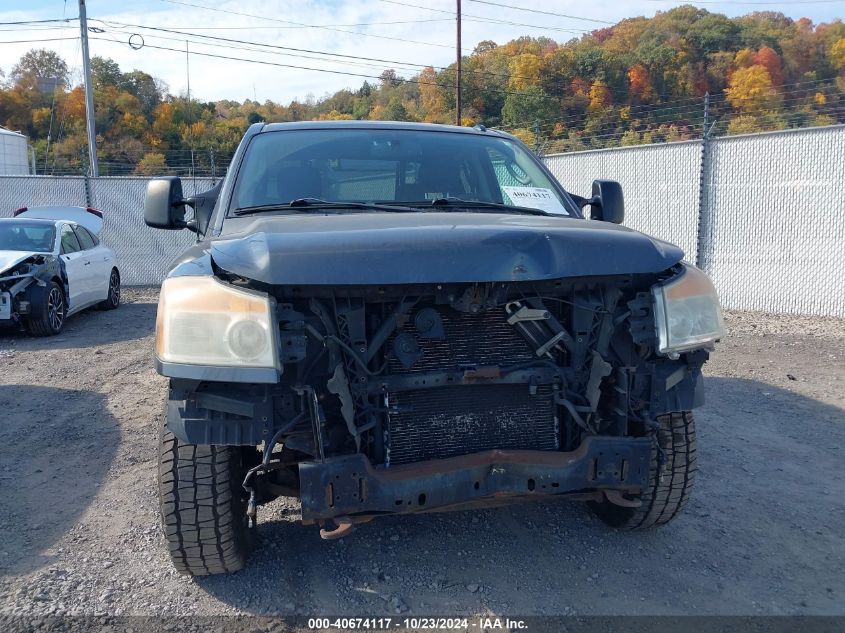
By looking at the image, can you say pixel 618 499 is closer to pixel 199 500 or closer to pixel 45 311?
pixel 199 500

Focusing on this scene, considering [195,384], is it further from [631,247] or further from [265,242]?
[631,247]

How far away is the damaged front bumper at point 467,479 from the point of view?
2.33 meters

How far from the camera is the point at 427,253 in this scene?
232 cm

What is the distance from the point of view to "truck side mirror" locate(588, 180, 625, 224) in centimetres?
398

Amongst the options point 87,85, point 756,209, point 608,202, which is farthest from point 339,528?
point 87,85

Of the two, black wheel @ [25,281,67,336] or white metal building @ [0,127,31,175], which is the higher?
white metal building @ [0,127,31,175]

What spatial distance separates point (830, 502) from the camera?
144 inches

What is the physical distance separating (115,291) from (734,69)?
30.1 m

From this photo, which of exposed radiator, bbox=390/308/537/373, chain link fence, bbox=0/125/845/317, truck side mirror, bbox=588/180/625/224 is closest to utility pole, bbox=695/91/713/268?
chain link fence, bbox=0/125/845/317

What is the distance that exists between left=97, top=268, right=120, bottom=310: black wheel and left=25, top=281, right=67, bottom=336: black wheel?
2007 millimetres

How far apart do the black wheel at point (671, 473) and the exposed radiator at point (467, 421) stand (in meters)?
0.60

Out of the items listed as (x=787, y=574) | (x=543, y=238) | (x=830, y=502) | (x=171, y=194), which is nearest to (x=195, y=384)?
(x=543, y=238)

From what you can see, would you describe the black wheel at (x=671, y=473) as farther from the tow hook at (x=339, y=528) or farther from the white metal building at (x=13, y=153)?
the white metal building at (x=13, y=153)

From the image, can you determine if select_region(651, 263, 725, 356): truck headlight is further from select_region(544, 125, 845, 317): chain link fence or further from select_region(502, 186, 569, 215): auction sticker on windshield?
select_region(544, 125, 845, 317): chain link fence
